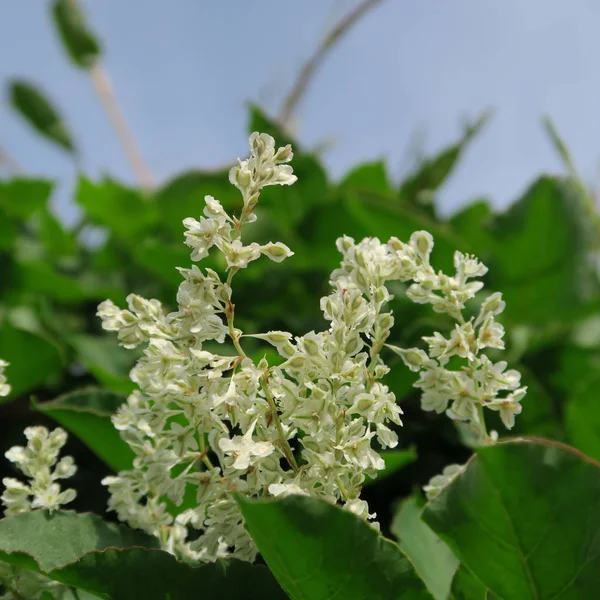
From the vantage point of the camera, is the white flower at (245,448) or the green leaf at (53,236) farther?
the green leaf at (53,236)

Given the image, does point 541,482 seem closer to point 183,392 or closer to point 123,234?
point 183,392

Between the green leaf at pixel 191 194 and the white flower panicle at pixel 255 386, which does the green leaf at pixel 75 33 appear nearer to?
the green leaf at pixel 191 194

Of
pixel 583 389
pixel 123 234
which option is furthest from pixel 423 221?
Result: pixel 123 234

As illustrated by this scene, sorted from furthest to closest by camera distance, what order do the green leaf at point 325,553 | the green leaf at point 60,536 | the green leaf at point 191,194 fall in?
the green leaf at point 191,194, the green leaf at point 60,536, the green leaf at point 325,553

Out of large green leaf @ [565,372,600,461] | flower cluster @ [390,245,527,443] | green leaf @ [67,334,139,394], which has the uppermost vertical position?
flower cluster @ [390,245,527,443]

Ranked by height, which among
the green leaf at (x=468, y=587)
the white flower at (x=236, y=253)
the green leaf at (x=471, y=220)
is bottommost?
the green leaf at (x=468, y=587)

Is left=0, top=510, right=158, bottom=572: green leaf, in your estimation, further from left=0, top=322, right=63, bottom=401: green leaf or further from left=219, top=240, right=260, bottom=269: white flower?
left=0, top=322, right=63, bottom=401: green leaf

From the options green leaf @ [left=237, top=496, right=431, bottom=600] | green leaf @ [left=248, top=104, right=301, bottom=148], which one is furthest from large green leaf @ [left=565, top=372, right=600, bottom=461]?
green leaf @ [left=248, top=104, right=301, bottom=148]

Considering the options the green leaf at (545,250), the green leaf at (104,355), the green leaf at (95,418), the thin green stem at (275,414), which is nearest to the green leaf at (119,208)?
the green leaf at (104,355)
